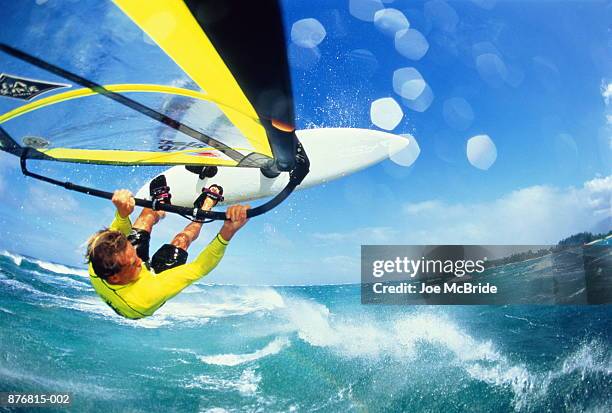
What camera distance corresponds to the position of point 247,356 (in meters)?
2.91

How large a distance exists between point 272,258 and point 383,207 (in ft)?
2.53

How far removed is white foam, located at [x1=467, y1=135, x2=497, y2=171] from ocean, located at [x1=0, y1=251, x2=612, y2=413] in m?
0.67

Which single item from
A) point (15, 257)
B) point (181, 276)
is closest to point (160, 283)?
point (181, 276)

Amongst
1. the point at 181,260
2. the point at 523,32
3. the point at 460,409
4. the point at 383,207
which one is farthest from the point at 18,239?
the point at 523,32

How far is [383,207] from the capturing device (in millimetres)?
2768

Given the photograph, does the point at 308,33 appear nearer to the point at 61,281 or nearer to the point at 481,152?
the point at 481,152

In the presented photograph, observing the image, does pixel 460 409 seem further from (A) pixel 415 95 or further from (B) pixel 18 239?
(B) pixel 18 239

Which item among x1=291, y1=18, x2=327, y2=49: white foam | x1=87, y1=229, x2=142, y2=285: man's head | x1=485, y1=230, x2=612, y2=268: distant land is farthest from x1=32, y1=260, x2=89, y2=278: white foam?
x1=485, y1=230, x2=612, y2=268: distant land

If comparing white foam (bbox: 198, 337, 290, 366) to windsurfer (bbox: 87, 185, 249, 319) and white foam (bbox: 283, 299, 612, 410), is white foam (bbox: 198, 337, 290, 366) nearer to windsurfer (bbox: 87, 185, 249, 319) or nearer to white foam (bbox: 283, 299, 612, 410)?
white foam (bbox: 283, 299, 612, 410)

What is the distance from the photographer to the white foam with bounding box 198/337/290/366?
282cm

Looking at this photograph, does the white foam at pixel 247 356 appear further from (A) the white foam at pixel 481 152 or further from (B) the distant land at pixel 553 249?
(A) the white foam at pixel 481 152

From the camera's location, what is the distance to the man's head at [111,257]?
4.26 ft

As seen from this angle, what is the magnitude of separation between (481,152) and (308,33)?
50.4 inches

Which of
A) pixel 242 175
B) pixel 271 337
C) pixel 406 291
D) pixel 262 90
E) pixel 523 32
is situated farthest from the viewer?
pixel 271 337
